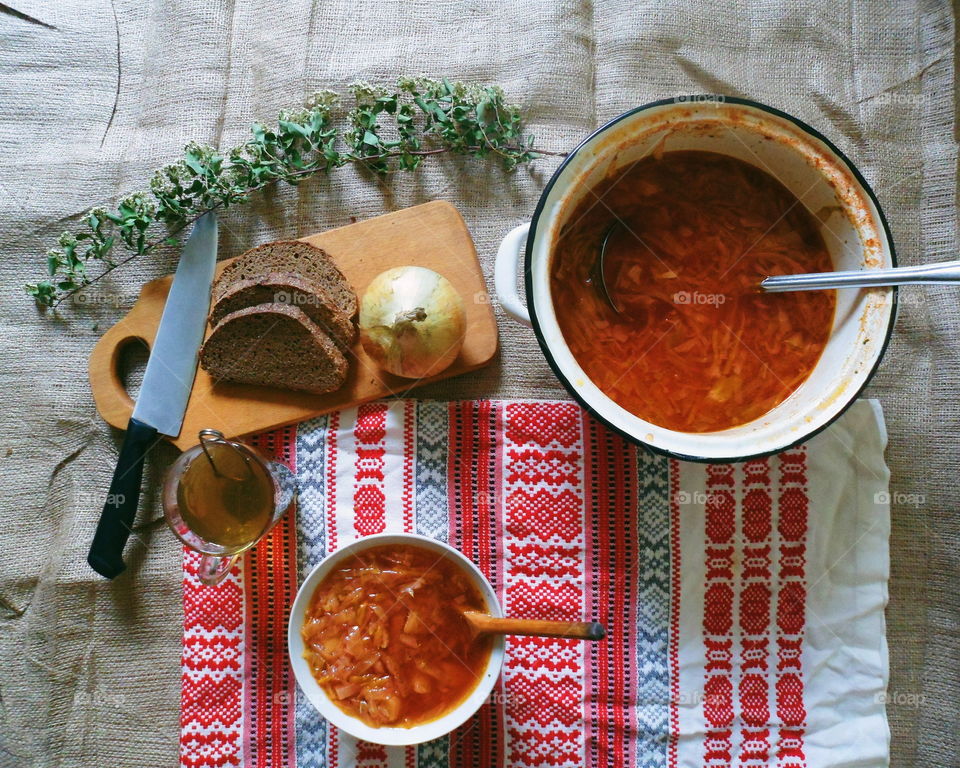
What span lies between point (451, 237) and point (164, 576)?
0.97m

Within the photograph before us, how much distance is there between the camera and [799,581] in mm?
1551

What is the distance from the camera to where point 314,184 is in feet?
5.47

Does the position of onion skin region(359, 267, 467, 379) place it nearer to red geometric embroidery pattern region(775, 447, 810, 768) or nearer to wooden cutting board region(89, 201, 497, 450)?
wooden cutting board region(89, 201, 497, 450)

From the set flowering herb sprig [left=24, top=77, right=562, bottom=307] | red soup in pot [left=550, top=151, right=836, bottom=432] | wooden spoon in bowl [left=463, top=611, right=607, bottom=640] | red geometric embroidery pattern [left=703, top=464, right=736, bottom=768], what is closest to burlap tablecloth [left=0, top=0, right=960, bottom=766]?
flowering herb sprig [left=24, top=77, right=562, bottom=307]

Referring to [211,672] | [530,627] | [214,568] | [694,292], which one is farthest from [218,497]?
[694,292]

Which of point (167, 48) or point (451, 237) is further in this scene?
point (167, 48)

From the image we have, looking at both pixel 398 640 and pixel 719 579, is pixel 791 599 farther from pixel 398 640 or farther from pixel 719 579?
pixel 398 640

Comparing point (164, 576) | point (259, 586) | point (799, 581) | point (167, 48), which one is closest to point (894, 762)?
point (799, 581)

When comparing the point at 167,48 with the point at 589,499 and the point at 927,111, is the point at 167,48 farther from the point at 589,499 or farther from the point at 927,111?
the point at 927,111

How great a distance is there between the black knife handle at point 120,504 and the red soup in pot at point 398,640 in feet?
1.51

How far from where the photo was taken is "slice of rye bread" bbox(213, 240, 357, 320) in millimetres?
1565

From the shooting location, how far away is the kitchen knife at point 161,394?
A: 1.56 m

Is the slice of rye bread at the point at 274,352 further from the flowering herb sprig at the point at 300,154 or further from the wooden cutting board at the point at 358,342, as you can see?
the flowering herb sprig at the point at 300,154

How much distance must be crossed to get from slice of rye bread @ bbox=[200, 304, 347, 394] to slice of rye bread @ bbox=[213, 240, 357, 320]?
9 centimetres
